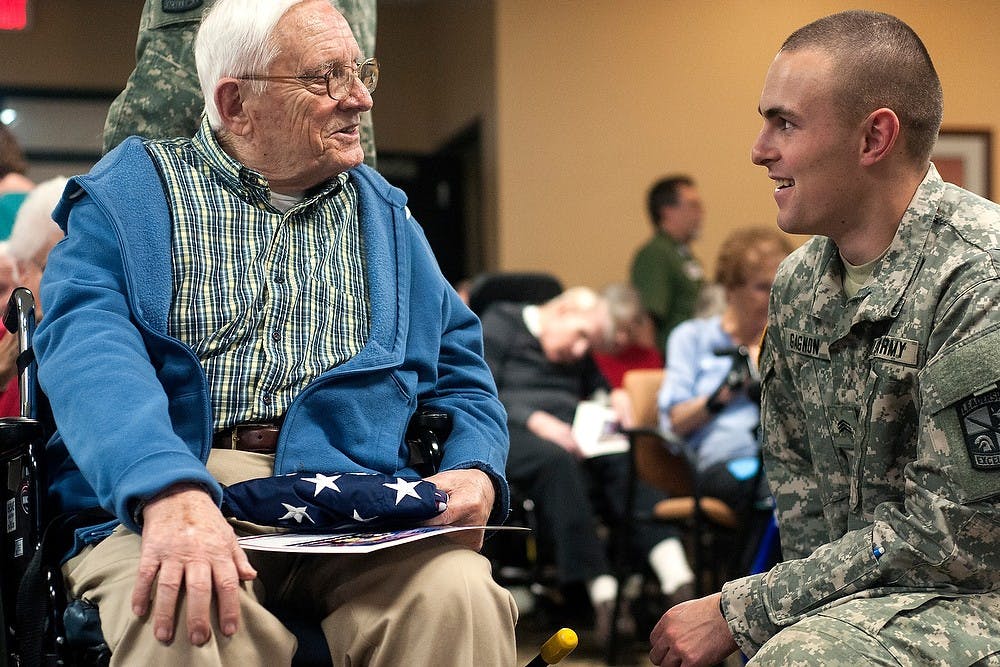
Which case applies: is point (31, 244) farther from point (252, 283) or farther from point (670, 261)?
point (670, 261)

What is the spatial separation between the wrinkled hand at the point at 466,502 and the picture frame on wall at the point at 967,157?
21.7ft

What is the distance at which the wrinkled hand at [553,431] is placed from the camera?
418 centimetres

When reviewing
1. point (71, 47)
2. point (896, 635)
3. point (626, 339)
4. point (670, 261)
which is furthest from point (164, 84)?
point (71, 47)

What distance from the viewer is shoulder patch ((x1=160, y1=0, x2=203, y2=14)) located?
6.63ft

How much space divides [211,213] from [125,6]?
731 centimetres

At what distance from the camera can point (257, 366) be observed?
5.22ft

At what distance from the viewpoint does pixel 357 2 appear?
2176 mm

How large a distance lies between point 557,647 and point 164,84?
3.84 ft

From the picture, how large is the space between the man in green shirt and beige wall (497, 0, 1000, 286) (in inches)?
36.3

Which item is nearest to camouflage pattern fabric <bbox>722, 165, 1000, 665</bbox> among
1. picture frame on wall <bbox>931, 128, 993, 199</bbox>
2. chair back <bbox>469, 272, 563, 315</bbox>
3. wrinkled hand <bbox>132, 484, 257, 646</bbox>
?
wrinkled hand <bbox>132, 484, 257, 646</bbox>

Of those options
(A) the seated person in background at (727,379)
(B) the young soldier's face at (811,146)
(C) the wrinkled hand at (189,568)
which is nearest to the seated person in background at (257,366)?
(C) the wrinkled hand at (189,568)

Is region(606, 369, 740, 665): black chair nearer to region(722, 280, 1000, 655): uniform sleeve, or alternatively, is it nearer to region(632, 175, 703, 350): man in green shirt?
Answer: region(632, 175, 703, 350): man in green shirt

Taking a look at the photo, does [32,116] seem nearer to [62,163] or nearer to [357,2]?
[62,163]

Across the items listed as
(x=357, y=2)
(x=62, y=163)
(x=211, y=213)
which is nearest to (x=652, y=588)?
(x=357, y=2)
